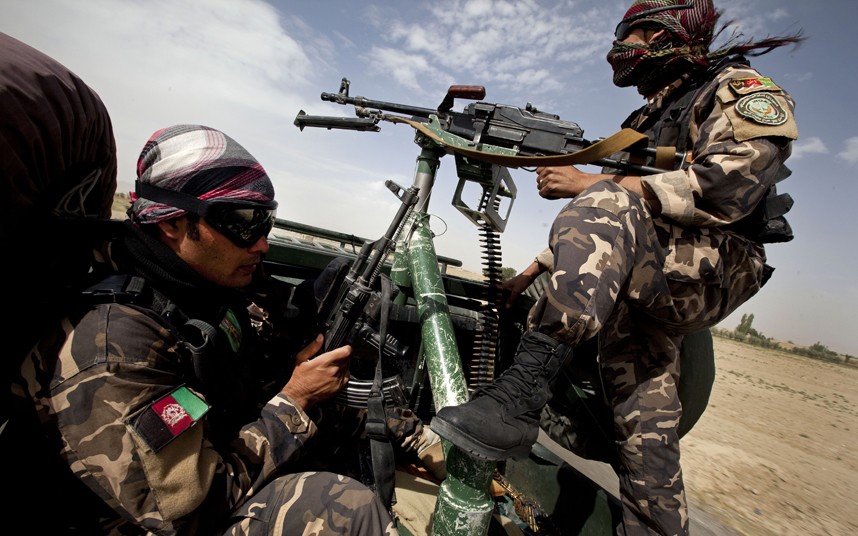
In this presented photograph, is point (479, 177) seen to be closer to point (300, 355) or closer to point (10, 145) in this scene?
point (300, 355)

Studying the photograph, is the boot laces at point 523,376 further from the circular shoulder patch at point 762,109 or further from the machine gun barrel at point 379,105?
the machine gun barrel at point 379,105

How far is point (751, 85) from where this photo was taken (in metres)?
1.83

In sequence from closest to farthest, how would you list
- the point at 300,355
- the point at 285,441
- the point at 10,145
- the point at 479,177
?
the point at 10,145 → the point at 285,441 → the point at 300,355 → the point at 479,177

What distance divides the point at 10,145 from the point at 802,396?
15.7m

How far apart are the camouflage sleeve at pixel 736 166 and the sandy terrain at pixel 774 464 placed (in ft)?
10.8

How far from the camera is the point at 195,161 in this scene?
1540 millimetres

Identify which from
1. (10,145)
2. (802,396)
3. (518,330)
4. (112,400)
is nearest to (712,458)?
(518,330)

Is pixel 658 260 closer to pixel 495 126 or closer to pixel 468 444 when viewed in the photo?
pixel 468 444

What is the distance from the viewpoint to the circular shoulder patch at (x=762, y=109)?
172 cm

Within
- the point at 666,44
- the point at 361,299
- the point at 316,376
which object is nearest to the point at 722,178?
the point at 666,44

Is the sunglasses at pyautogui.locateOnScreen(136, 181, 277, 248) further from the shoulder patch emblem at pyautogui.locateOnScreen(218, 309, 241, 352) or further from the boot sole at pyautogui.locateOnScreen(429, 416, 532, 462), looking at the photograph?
the boot sole at pyautogui.locateOnScreen(429, 416, 532, 462)

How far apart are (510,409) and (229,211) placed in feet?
4.10

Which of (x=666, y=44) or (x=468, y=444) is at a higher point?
(x=666, y=44)

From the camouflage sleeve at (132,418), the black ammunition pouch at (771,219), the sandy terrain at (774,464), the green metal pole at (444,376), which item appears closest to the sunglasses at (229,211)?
the camouflage sleeve at (132,418)
